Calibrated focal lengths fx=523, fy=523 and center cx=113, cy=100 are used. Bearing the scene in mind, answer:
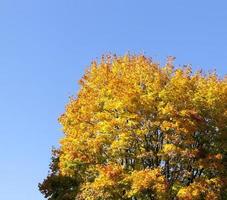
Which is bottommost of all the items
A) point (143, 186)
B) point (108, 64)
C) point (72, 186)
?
point (143, 186)

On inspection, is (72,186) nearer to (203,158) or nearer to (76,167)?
(76,167)

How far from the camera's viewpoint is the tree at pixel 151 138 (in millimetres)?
38812

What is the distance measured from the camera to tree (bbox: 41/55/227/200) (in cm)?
3881

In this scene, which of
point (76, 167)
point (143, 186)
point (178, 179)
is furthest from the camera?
point (76, 167)

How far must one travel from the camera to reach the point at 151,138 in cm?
4084

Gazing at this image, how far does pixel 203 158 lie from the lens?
3953 centimetres

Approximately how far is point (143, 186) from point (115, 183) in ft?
7.58

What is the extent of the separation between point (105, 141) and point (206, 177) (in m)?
8.23

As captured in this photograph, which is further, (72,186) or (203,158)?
(72,186)

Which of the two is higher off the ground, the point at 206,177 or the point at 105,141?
the point at 105,141

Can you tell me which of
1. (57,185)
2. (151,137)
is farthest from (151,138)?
(57,185)

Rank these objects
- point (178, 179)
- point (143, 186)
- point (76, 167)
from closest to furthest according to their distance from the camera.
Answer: point (143, 186), point (178, 179), point (76, 167)

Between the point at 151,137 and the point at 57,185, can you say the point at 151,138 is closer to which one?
the point at 151,137

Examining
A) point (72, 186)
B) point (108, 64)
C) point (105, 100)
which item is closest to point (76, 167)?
point (72, 186)
